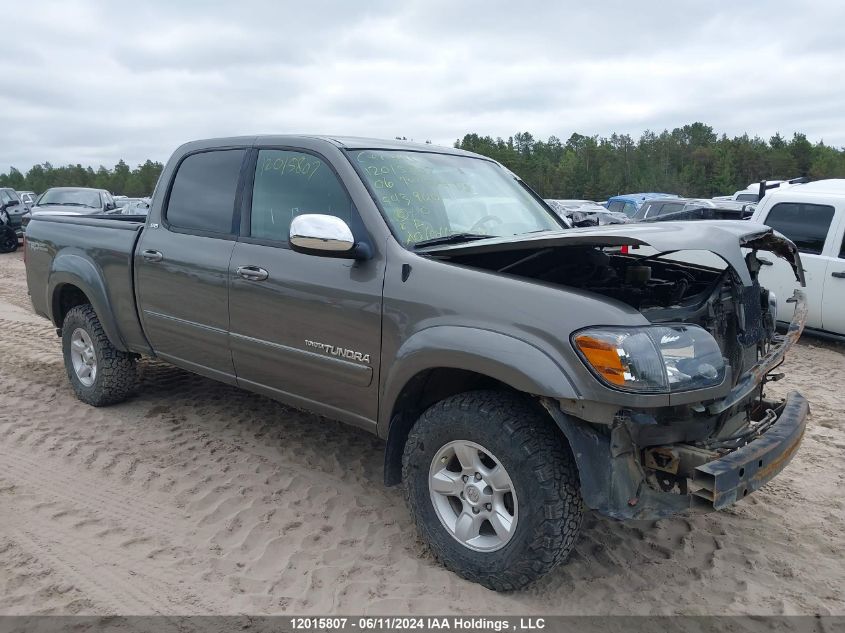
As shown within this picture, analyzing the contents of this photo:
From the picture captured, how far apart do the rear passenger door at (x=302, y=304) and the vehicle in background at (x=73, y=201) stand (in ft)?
48.4

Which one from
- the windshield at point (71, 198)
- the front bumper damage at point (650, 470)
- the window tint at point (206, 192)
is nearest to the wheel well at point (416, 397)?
the front bumper damage at point (650, 470)

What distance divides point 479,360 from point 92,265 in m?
3.43

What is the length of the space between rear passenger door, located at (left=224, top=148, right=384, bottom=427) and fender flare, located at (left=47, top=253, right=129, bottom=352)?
148 cm

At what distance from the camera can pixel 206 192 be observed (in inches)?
167

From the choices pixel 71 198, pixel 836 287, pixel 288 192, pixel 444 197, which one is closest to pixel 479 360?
pixel 444 197

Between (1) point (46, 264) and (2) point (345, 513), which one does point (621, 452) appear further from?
(1) point (46, 264)

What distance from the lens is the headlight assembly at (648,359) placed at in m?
2.46

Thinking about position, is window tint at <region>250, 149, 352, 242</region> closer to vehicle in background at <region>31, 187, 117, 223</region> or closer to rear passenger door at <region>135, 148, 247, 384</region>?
Result: rear passenger door at <region>135, 148, 247, 384</region>

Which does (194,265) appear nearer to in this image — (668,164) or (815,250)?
(815,250)

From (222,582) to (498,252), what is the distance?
1914 millimetres

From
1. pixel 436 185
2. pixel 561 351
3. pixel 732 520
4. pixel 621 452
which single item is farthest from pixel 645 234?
pixel 732 520

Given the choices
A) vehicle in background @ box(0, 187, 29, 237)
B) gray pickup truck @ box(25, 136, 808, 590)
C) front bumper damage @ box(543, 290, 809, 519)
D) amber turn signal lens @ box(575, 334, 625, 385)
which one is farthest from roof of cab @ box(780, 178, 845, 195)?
vehicle in background @ box(0, 187, 29, 237)

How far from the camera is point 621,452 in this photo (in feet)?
8.42

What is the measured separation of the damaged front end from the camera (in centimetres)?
247
